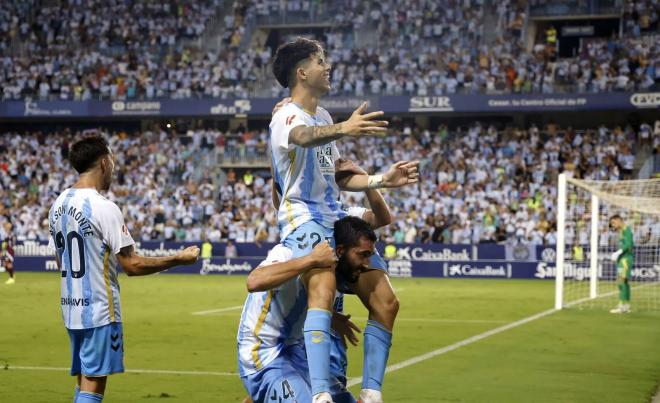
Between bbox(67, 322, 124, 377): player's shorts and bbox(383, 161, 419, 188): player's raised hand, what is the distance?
80.9 inches

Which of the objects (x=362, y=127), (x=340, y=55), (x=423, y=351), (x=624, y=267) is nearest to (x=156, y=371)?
(x=423, y=351)

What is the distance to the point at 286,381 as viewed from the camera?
5.84 m

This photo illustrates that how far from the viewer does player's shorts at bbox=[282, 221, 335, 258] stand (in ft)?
20.6

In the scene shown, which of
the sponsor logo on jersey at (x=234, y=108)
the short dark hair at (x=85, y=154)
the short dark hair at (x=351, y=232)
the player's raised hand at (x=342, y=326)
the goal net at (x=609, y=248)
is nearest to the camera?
the short dark hair at (x=351, y=232)

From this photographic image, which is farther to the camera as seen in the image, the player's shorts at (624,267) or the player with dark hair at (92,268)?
the player's shorts at (624,267)

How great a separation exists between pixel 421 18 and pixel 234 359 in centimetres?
3325

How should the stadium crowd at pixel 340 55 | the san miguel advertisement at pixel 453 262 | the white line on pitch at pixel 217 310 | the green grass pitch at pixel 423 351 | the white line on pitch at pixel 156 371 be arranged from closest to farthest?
the green grass pitch at pixel 423 351, the white line on pitch at pixel 156 371, the white line on pitch at pixel 217 310, the san miguel advertisement at pixel 453 262, the stadium crowd at pixel 340 55

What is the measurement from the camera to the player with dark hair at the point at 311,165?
6.05 meters

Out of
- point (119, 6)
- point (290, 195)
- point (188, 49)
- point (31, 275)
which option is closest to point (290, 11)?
point (188, 49)

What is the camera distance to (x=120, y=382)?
37.2ft

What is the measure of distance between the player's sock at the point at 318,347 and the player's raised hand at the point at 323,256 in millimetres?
266

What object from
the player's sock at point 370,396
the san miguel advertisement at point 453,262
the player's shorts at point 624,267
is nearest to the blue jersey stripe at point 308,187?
the player's sock at point 370,396

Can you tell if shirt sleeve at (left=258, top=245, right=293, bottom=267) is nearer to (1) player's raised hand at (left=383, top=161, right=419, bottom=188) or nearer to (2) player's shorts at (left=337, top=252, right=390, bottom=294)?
(2) player's shorts at (left=337, top=252, right=390, bottom=294)

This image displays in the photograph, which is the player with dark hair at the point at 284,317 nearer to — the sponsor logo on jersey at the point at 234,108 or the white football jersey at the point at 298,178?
the white football jersey at the point at 298,178
